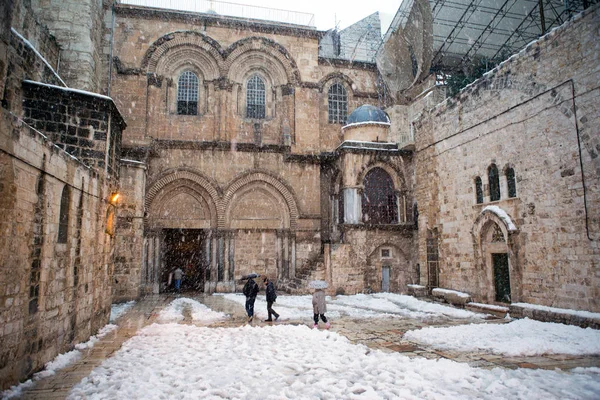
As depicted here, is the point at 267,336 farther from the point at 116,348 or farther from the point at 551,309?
the point at 551,309

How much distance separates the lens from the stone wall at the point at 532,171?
9781mm

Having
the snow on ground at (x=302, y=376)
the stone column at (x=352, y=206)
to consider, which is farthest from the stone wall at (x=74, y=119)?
the stone column at (x=352, y=206)

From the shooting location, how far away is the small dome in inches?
782

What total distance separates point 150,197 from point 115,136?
791cm

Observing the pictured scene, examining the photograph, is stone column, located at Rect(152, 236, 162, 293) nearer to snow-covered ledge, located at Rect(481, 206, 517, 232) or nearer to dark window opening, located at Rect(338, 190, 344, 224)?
dark window opening, located at Rect(338, 190, 344, 224)

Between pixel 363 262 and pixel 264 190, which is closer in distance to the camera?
pixel 363 262

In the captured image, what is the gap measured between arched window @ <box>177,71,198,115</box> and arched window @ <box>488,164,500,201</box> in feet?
43.1

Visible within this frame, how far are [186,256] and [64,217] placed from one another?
1508 cm

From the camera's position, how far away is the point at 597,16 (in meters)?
9.43

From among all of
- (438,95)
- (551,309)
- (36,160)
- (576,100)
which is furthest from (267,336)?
(438,95)

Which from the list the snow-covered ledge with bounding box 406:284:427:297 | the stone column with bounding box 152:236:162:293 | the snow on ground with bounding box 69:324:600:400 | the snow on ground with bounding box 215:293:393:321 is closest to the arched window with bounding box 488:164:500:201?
the snow-covered ledge with bounding box 406:284:427:297

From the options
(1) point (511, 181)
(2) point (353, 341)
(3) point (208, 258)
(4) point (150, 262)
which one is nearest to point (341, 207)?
(3) point (208, 258)

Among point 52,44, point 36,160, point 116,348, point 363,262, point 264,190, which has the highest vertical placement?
point 52,44

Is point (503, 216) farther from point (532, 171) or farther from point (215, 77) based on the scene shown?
point (215, 77)
